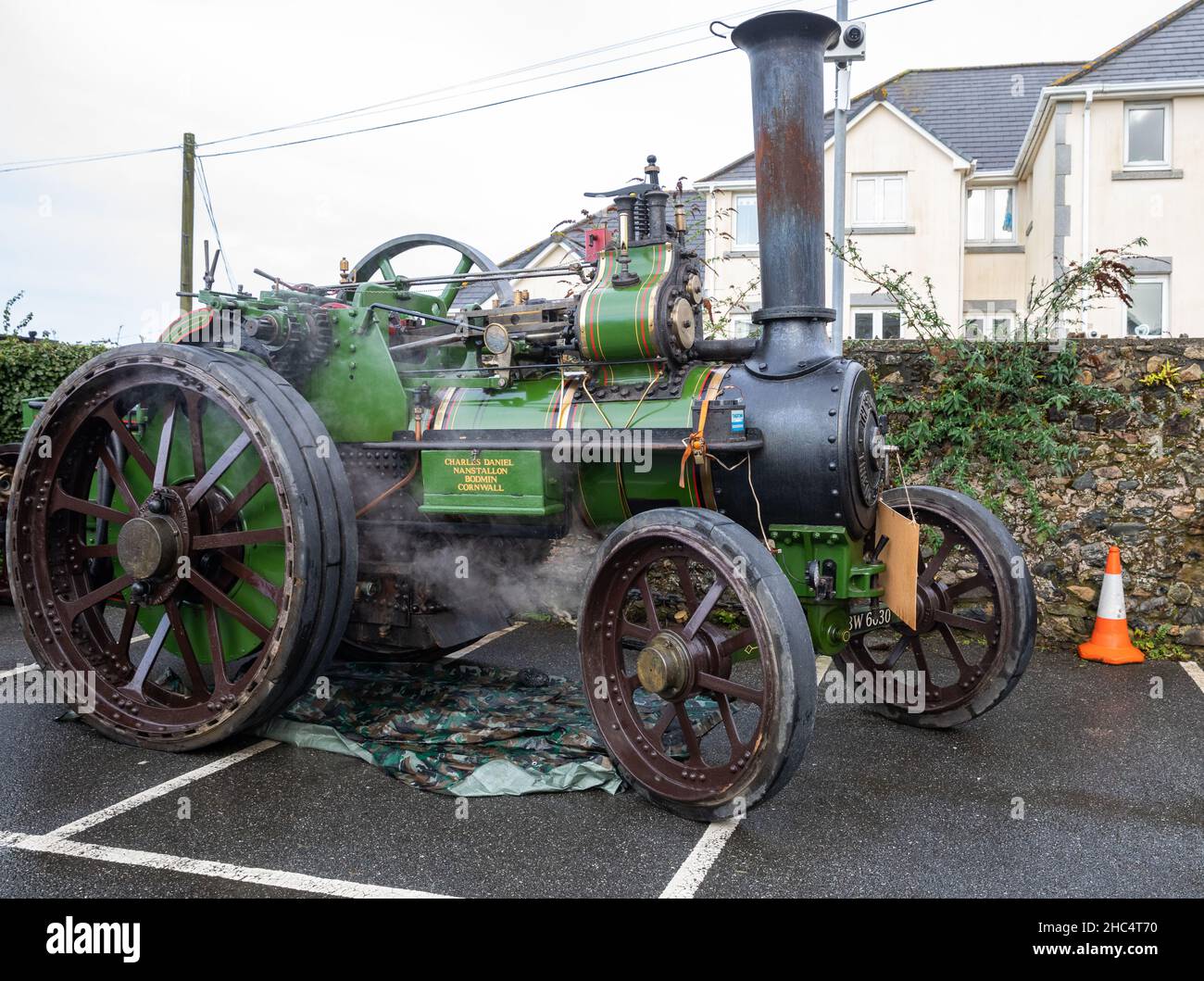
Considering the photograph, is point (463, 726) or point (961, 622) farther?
point (961, 622)

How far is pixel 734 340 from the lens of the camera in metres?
4.52

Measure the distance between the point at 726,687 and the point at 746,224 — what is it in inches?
711

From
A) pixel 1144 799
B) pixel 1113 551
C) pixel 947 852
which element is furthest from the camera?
pixel 1113 551

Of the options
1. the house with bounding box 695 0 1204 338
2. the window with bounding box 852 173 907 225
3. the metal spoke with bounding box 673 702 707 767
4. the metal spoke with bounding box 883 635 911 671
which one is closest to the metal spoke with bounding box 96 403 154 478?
the metal spoke with bounding box 673 702 707 767

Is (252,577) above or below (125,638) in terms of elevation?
above

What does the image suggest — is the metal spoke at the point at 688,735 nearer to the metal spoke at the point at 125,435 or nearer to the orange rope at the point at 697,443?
the orange rope at the point at 697,443

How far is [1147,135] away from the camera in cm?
1631

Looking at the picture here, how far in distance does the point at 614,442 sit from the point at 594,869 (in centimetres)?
168

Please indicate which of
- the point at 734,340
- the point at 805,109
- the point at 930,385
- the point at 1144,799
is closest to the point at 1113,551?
the point at 930,385

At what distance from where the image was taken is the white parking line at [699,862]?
131 inches

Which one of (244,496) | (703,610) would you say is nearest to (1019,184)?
(703,610)

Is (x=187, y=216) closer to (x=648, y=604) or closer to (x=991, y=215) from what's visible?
(x=648, y=604)

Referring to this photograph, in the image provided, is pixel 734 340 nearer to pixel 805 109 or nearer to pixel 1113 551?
pixel 805 109

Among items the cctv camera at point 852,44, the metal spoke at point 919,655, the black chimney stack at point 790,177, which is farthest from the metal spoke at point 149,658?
the cctv camera at point 852,44
